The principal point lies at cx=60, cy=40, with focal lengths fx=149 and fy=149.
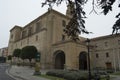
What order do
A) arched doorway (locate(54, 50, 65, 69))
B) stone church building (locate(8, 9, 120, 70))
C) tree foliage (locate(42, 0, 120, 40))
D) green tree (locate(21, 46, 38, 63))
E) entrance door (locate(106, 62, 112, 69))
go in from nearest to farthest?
tree foliage (locate(42, 0, 120, 40)) < stone church building (locate(8, 9, 120, 70)) < green tree (locate(21, 46, 38, 63)) < arched doorway (locate(54, 50, 65, 69)) < entrance door (locate(106, 62, 112, 69))

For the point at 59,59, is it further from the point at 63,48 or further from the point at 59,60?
the point at 63,48

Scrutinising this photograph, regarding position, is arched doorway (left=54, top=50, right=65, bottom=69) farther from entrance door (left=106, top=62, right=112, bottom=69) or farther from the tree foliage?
the tree foliage

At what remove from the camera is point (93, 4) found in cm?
646

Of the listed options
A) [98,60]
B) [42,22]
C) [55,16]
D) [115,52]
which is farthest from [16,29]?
[115,52]

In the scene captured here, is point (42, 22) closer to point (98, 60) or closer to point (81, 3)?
point (98, 60)

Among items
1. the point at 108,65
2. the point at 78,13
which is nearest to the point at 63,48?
the point at 108,65

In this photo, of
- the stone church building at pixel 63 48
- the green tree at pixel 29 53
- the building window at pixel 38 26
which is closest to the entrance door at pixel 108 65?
the stone church building at pixel 63 48

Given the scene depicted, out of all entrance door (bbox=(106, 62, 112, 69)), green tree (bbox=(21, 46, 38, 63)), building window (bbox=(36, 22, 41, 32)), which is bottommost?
entrance door (bbox=(106, 62, 112, 69))

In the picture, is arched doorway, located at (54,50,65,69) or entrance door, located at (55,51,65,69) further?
entrance door, located at (55,51,65,69)

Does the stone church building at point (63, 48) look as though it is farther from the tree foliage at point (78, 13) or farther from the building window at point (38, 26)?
the tree foliage at point (78, 13)

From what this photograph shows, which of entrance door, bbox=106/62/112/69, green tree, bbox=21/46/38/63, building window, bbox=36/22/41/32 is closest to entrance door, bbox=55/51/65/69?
green tree, bbox=21/46/38/63

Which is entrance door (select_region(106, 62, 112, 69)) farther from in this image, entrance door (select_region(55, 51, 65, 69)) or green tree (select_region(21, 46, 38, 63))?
green tree (select_region(21, 46, 38, 63))

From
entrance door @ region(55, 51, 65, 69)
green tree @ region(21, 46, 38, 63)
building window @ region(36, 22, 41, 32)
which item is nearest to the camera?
green tree @ region(21, 46, 38, 63)

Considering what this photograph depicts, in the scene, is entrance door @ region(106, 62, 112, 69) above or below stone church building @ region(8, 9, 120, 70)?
below
